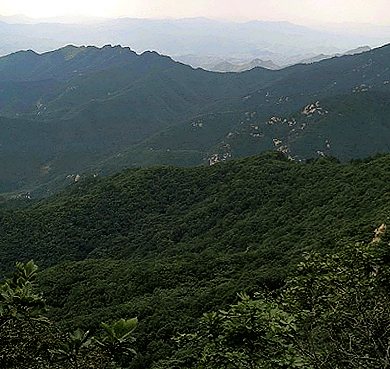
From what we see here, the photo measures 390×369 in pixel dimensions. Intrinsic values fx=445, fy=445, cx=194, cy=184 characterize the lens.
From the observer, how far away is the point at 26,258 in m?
45.3

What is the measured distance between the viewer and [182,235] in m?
45.6

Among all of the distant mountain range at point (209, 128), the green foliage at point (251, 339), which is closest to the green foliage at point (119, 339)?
the green foliage at point (251, 339)

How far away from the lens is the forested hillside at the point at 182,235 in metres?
23.7

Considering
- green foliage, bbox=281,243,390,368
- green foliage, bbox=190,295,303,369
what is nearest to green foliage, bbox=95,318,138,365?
green foliage, bbox=190,295,303,369

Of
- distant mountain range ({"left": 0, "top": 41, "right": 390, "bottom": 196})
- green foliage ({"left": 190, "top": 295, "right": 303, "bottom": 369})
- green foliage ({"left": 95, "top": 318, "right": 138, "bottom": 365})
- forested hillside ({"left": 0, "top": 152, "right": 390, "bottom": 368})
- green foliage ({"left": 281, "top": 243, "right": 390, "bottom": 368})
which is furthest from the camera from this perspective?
distant mountain range ({"left": 0, "top": 41, "right": 390, "bottom": 196})

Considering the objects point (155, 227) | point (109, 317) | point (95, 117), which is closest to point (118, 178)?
point (155, 227)

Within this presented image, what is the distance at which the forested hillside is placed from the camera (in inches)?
933

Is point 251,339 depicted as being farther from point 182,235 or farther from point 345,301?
point 182,235

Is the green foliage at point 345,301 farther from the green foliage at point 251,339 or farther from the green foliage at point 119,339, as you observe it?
the green foliage at point 119,339

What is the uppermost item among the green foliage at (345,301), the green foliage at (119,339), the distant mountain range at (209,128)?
the green foliage at (119,339)

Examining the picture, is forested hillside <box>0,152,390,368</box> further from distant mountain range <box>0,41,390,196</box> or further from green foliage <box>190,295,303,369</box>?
distant mountain range <box>0,41,390,196</box>

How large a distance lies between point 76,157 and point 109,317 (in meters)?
121

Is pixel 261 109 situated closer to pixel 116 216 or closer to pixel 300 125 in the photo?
pixel 300 125

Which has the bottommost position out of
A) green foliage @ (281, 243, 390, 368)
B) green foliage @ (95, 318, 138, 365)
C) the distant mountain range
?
the distant mountain range
